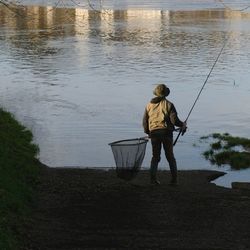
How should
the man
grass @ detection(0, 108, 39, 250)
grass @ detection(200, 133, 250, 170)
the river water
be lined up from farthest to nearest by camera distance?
the river water, grass @ detection(200, 133, 250, 170), the man, grass @ detection(0, 108, 39, 250)

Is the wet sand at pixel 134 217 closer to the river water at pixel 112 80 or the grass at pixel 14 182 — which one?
the grass at pixel 14 182

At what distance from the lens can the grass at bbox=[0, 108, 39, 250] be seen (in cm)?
698

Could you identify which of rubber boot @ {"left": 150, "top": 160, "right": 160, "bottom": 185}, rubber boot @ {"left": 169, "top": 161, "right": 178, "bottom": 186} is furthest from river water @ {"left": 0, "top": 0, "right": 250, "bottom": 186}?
rubber boot @ {"left": 150, "top": 160, "right": 160, "bottom": 185}

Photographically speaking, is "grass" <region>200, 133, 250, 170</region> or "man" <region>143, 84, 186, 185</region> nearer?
"man" <region>143, 84, 186, 185</region>

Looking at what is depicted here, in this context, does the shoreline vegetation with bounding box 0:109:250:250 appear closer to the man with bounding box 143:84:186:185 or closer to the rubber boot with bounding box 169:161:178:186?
the rubber boot with bounding box 169:161:178:186

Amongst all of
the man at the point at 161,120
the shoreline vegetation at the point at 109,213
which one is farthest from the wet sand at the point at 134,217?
the man at the point at 161,120

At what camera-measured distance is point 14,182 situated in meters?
9.12

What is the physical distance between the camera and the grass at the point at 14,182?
6.98 metres

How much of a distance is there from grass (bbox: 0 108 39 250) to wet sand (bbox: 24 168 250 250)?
0.16 m

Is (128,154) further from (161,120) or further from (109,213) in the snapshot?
(109,213)

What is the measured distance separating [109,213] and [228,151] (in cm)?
811

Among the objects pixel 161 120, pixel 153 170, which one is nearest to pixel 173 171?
pixel 153 170

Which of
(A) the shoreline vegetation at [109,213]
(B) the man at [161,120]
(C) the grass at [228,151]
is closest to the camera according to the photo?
(A) the shoreline vegetation at [109,213]

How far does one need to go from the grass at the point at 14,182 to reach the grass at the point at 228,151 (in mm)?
4439
